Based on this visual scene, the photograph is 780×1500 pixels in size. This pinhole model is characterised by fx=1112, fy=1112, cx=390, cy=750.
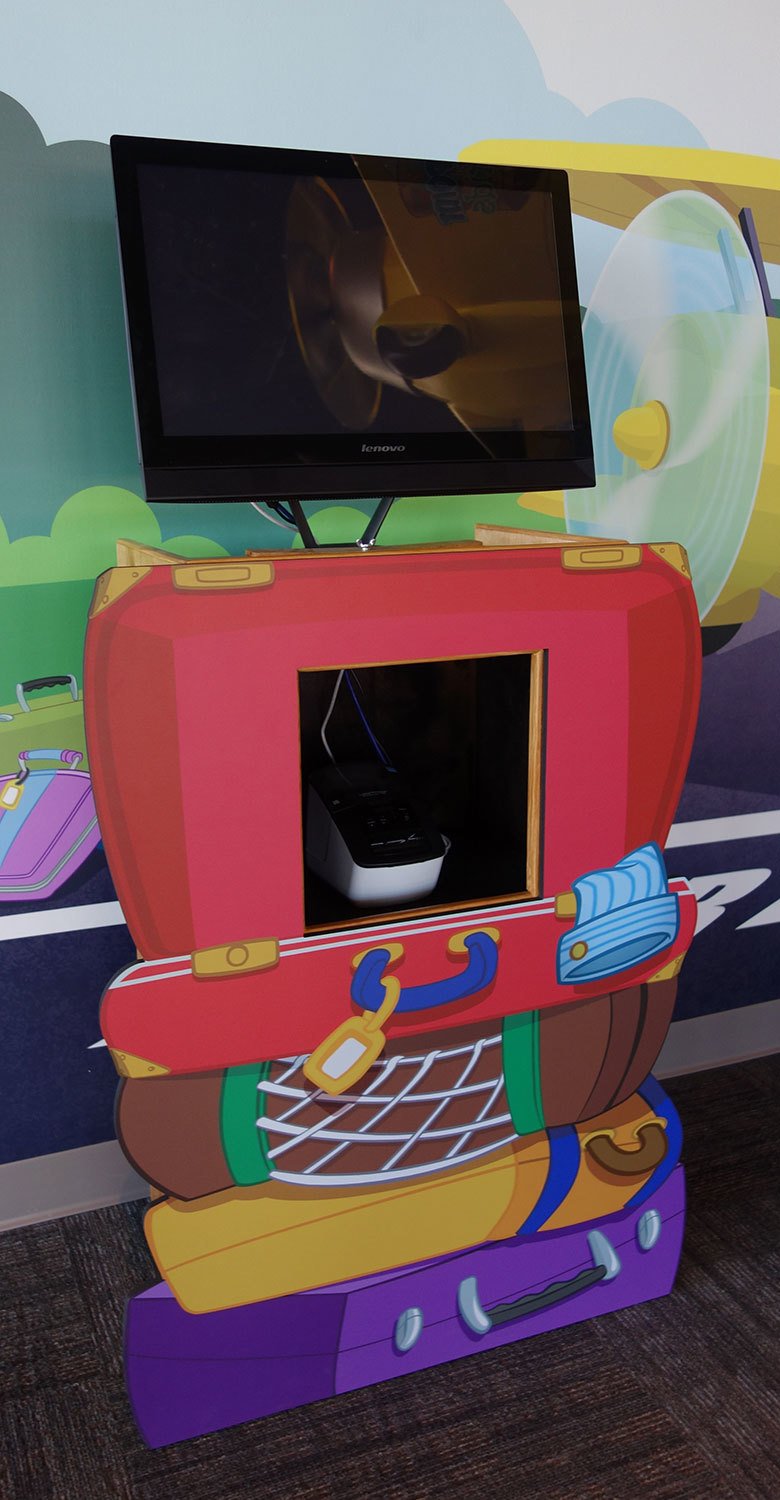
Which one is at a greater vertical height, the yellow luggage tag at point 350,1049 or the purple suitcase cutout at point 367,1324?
the yellow luggage tag at point 350,1049

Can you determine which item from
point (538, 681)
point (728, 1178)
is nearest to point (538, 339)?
point (538, 681)

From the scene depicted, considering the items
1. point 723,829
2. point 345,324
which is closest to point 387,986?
point 345,324

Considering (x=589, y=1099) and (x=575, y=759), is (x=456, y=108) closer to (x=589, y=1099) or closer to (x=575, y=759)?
(x=575, y=759)

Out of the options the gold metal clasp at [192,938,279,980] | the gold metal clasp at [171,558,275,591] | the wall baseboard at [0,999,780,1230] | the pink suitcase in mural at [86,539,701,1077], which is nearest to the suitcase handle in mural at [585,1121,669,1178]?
the pink suitcase in mural at [86,539,701,1077]

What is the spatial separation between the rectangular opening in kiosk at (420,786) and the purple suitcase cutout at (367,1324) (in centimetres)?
56

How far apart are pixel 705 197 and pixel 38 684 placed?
1.50 m

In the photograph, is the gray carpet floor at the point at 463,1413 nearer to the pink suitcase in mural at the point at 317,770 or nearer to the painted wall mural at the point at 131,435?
the painted wall mural at the point at 131,435

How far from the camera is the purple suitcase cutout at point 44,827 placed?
1854mm

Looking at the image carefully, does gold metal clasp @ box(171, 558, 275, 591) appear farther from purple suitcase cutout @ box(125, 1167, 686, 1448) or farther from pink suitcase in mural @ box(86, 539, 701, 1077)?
purple suitcase cutout @ box(125, 1167, 686, 1448)

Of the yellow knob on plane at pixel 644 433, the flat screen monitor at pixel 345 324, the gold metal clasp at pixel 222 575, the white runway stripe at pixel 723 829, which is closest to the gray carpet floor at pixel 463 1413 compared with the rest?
the white runway stripe at pixel 723 829

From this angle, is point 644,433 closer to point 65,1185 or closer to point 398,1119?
point 398,1119

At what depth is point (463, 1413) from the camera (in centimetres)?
165

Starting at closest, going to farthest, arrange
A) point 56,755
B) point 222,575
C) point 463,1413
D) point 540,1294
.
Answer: point 222,575
point 463,1413
point 540,1294
point 56,755

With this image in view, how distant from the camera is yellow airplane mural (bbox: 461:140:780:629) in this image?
1.95 metres
